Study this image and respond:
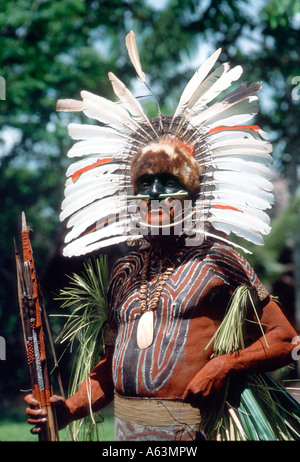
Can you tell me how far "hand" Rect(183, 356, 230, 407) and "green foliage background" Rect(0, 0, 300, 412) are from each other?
186 inches

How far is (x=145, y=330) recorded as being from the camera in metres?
2.59

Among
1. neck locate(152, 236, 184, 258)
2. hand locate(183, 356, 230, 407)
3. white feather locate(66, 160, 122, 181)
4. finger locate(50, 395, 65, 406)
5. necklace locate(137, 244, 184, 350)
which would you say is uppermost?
white feather locate(66, 160, 122, 181)

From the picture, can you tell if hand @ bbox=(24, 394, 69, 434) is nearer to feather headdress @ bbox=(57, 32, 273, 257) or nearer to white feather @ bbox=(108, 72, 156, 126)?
feather headdress @ bbox=(57, 32, 273, 257)

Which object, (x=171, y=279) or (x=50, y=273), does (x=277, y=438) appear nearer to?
(x=171, y=279)

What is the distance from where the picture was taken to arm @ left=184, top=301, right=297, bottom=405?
7.94 feet

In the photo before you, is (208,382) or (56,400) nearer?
(208,382)

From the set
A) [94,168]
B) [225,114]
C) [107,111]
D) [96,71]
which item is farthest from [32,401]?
[96,71]

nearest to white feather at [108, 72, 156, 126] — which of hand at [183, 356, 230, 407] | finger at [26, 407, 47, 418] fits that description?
hand at [183, 356, 230, 407]

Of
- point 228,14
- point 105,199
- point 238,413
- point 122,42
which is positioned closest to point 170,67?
point 122,42

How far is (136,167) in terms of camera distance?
9.20 ft

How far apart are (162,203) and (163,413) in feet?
2.99

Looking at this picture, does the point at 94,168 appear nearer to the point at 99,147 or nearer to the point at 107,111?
the point at 99,147

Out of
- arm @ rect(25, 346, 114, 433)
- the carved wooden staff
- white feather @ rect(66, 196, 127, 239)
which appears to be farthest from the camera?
white feather @ rect(66, 196, 127, 239)

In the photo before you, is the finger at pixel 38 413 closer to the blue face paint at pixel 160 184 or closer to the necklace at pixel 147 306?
the necklace at pixel 147 306
